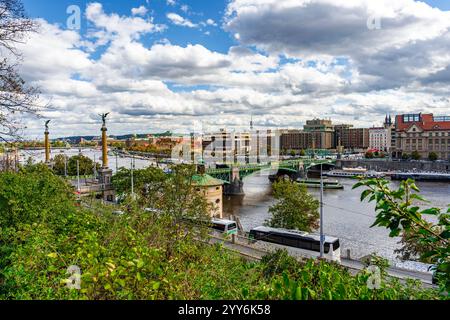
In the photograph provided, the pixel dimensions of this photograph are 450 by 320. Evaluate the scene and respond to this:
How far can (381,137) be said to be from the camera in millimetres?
129125

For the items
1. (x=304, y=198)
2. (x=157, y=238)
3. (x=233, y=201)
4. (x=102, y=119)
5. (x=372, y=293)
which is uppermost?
(x=102, y=119)

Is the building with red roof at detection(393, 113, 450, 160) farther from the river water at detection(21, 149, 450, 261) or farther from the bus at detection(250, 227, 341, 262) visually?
the bus at detection(250, 227, 341, 262)

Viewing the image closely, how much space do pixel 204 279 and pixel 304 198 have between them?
766 inches

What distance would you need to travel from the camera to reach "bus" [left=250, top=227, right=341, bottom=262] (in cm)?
1859

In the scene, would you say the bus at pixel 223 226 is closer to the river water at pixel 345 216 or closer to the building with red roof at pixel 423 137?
the river water at pixel 345 216

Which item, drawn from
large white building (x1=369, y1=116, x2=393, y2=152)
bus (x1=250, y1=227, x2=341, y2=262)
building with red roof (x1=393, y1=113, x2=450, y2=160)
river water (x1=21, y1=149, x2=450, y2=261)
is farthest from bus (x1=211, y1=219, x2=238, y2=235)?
large white building (x1=369, y1=116, x2=393, y2=152)

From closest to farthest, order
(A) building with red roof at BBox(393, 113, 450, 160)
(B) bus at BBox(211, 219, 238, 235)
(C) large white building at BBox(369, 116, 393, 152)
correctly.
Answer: (B) bus at BBox(211, 219, 238, 235) < (A) building with red roof at BBox(393, 113, 450, 160) < (C) large white building at BBox(369, 116, 393, 152)

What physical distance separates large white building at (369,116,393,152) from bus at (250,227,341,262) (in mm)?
116613

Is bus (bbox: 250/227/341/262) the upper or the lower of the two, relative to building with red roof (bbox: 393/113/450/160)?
lower

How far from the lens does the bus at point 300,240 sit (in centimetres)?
1859

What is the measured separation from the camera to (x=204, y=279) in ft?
13.5

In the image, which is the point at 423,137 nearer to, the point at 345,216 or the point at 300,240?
the point at 345,216
